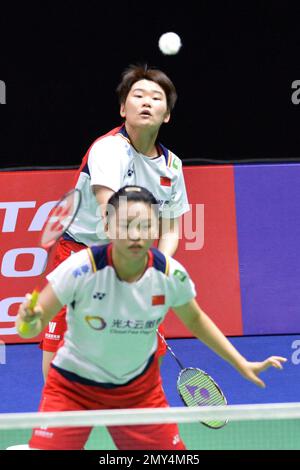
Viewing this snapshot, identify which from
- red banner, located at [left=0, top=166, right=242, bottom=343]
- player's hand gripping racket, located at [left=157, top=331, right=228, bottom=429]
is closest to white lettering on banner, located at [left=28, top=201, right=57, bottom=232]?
red banner, located at [left=0, top=166, right=242, bottom=343]

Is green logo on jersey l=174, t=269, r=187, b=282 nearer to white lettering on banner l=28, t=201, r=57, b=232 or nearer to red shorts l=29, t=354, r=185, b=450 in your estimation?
red shorts l=29, t=354, r=185, b=450

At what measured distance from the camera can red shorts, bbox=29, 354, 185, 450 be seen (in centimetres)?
411

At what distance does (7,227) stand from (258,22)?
2279 millimetres

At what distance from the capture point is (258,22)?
773cm

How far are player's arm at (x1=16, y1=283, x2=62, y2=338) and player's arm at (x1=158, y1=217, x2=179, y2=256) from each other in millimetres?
1271

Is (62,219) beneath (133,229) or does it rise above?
above

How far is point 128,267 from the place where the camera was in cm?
411

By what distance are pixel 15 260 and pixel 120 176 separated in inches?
87.1

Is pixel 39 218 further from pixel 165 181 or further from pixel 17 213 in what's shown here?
pixel 165 181

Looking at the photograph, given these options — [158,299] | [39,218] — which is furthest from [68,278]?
[39,218]

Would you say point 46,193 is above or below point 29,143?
below
